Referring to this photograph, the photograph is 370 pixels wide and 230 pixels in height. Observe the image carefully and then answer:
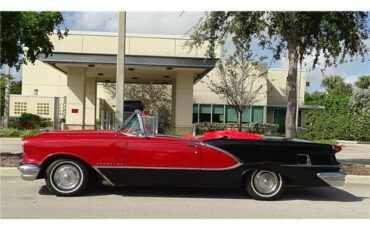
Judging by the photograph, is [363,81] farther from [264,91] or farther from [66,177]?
[66,177]

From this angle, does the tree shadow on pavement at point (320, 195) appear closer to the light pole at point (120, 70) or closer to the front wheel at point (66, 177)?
the front wheel at point (66, 177)

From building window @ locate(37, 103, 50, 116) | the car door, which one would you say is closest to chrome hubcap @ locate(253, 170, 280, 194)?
the car door

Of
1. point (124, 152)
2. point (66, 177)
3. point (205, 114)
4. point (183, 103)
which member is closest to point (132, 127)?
point (124, 152)

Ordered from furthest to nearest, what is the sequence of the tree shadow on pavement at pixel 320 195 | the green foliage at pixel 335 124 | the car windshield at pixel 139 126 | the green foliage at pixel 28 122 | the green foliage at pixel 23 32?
the green foliage at pixel 335 124
the green foliage at pixel 28 122
the green foliage at pixel 23 32
the tree shadow on pavement at pixel 320 195
the car windshield at pixel 139 126

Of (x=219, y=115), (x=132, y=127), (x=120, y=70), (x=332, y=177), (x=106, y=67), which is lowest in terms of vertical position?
(x=332, y=177)

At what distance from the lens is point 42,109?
1112 inches

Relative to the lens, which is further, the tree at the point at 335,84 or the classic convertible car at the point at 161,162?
the tree at the point at 335,84

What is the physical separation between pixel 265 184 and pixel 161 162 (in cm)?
178

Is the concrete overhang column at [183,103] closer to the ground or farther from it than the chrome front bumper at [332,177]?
farther from it

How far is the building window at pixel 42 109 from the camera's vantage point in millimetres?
28125

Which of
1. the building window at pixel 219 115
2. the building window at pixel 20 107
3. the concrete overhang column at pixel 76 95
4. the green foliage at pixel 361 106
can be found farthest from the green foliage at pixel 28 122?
the green foliage at pixel 361 106

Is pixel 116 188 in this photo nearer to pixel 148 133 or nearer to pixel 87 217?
pixel 148 133

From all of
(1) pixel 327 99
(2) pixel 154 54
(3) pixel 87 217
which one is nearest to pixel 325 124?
(1) pixel 327 99

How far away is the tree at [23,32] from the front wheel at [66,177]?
4715mm
